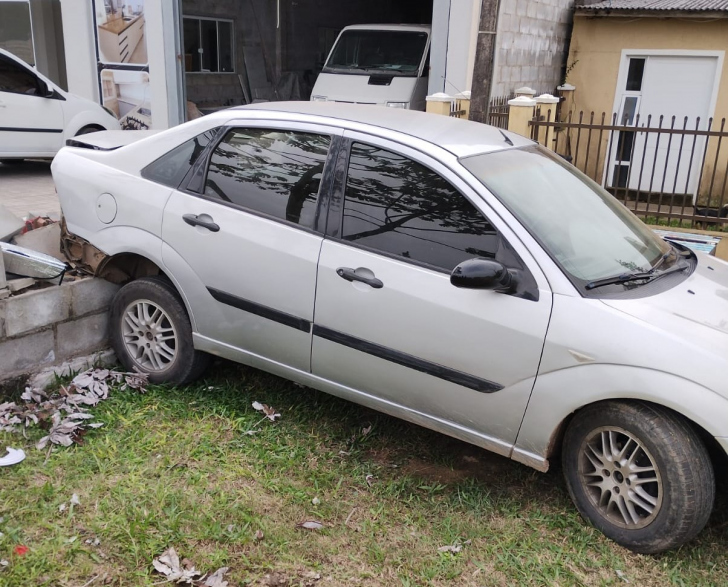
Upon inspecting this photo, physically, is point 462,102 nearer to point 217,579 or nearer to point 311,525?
point 311,525

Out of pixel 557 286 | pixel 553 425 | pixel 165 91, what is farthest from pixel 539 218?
pixel 165 91

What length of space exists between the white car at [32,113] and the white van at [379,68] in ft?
12.7

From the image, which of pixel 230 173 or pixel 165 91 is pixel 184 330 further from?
pixel 165 91

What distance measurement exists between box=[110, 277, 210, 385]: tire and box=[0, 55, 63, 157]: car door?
21.6ft

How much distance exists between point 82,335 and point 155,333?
1.87 feet

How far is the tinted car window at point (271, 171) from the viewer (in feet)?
12.8

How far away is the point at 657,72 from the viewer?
505 inches

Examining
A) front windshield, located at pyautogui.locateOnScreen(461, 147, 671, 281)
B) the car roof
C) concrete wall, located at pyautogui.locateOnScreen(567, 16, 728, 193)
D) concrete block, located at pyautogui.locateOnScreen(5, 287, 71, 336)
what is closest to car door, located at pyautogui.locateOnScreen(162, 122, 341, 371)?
the car roof

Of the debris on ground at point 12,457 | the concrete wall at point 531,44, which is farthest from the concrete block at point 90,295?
the concrete wall at point 531,44

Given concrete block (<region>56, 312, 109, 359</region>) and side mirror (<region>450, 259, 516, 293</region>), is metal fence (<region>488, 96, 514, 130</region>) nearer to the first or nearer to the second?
concrete block (<region>56, 312, 109, 359</region>)

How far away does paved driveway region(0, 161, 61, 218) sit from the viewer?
759 cm

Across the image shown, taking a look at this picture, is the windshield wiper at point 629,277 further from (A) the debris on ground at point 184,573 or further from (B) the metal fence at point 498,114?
(B) the metal fence at point 498,114

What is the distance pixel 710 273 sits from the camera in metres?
3.83

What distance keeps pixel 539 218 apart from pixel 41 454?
2889mm
